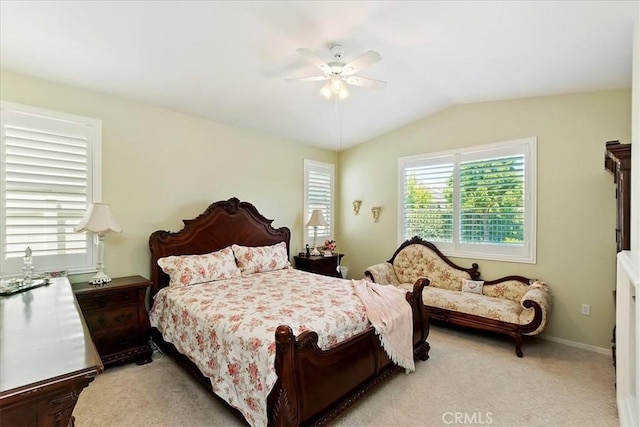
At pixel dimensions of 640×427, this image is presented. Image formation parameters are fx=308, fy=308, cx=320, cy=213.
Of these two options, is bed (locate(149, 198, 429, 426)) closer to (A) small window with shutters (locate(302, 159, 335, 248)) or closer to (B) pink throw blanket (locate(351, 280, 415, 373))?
(B) pink throw blanket (locate(351, 280, 415, 373))

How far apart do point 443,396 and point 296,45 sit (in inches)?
124

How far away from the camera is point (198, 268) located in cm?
326

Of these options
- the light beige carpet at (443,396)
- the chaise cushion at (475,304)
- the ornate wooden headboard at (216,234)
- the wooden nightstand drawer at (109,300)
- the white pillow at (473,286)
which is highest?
the ornate wooden headboard at (216,234)

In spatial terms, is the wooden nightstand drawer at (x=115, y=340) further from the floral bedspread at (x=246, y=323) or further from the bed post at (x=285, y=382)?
the bed post at (x=285, y=382)

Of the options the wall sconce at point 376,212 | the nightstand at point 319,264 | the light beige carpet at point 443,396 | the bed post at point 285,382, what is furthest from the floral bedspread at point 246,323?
the wall sconce at point 376,212

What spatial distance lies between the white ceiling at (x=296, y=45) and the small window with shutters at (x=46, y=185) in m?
0.44

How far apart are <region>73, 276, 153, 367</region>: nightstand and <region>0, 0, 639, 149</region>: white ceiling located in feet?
6.43

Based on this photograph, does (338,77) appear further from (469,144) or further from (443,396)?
(443,396)

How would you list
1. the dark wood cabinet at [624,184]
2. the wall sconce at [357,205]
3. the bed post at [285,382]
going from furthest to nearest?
the wall sconce at [357,205], the dark wood cabinet at [624,184], the bed post at [285,382]

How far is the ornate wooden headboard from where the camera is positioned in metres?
3.38

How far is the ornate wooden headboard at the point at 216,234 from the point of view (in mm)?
3383

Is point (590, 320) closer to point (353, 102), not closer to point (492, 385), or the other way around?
point (492, 385)

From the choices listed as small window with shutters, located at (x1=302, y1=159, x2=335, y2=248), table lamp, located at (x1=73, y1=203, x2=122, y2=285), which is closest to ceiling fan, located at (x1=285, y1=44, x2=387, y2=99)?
table lamp, located at (x1=73, y1=203, x2=122, y2=285)

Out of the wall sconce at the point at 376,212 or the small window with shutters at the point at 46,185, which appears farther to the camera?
the wall sconce at the point at 376,212
